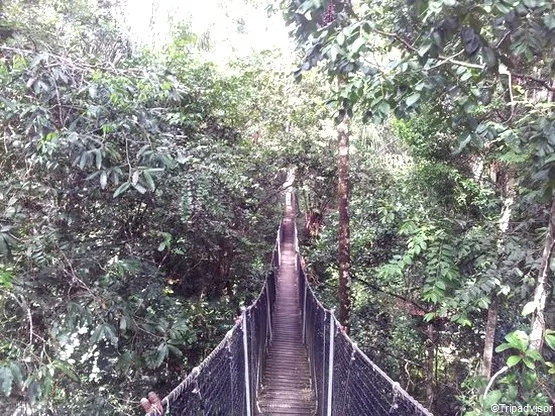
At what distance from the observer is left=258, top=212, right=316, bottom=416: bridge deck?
163 inches

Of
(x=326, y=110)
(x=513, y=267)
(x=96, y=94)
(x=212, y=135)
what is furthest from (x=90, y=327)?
(x=326, y=110)

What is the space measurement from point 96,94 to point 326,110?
453cm

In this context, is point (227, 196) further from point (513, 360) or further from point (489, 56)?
point (513, 360)

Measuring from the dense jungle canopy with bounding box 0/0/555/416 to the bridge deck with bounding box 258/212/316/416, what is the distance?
2.72ft

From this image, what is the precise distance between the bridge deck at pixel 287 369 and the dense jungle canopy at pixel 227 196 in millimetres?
829

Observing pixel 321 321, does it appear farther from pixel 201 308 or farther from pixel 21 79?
pixel 21 79

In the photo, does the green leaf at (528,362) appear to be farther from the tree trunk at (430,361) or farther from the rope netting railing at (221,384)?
the tree trunk at (430,361)

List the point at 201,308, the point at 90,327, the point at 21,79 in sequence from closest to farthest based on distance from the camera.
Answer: the point at 21,79
the point at 90,327
the point at 201,308

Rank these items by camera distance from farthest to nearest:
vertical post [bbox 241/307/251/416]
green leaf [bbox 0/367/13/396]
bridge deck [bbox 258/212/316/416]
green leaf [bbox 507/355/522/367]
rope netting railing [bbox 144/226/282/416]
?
1. bridge deck [bbox 258/212/316/416]
2. vertical post [bbox 241/307/251/416]
3. green leaf [bbox 0/367/13/396]
4. rope netting railing [bbox 144/226/282/416]
5. green leaf [bbox 507/355/522/367]

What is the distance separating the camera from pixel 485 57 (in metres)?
1.63

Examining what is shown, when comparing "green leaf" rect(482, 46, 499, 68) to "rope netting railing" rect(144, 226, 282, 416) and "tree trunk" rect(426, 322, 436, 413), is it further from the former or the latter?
"tree trunk" rect(426, 322, 436, 413)

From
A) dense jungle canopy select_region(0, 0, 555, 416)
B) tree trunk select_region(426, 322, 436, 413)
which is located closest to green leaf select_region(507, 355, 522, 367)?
dense jungle canopy select_region(0, 0, 555, 416)

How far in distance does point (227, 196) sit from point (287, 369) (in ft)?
7.49

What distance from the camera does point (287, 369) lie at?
516 cm
